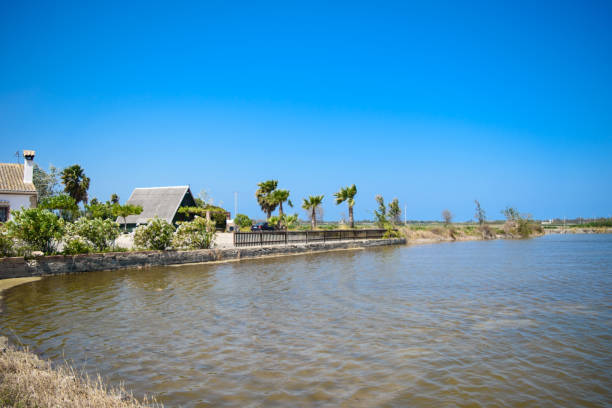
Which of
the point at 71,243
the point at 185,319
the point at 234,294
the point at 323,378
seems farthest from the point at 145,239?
the point at 323,378

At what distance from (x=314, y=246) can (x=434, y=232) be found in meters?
26.0

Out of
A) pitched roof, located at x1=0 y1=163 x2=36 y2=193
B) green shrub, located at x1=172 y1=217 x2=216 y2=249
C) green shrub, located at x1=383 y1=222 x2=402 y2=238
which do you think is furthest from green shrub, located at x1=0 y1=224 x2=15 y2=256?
green shrub, located at x1=383 y1=222 x2=402 y2=238

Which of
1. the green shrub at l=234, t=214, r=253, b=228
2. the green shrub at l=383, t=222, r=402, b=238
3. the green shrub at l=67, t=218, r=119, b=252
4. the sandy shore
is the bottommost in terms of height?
the sandy shore

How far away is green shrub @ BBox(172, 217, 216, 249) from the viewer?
21.9 metres

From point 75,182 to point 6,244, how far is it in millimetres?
31271

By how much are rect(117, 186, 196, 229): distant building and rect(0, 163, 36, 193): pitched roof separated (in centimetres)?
1273

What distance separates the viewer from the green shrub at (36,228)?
16031 mm

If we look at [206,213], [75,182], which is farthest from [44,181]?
[206,213]

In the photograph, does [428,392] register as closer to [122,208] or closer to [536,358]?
[536,358]

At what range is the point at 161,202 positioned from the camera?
42719 millimetres

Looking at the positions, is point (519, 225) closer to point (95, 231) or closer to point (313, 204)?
point (313, 204)

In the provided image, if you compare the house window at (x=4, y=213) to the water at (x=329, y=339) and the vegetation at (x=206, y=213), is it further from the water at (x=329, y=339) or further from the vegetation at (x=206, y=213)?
the water at (x=329, y=339)

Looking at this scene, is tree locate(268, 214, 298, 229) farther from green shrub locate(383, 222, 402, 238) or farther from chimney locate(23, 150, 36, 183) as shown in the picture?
chimney locate(23, 150, 36, 183)

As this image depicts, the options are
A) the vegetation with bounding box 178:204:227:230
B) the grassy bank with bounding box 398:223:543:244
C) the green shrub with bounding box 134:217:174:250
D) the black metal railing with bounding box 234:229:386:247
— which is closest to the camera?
the green shrub with bounding box 134:217:174:250
